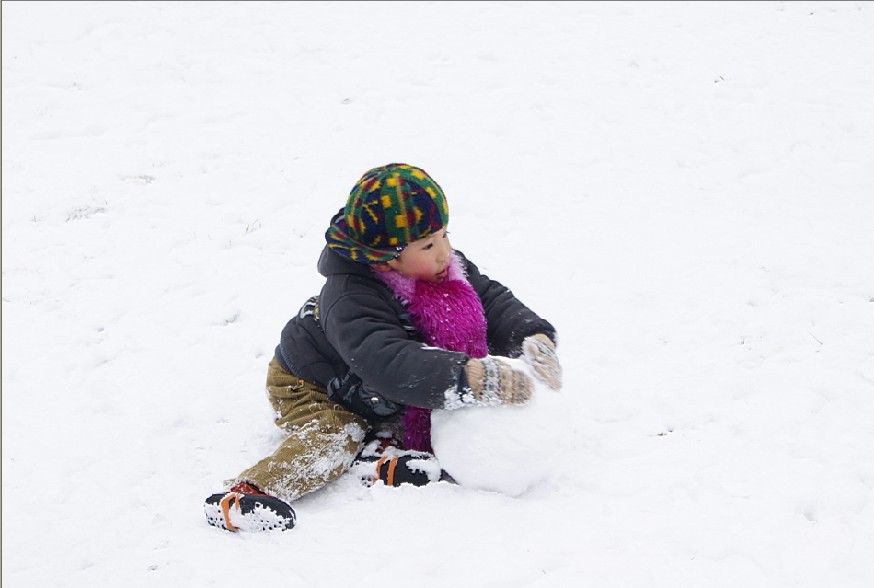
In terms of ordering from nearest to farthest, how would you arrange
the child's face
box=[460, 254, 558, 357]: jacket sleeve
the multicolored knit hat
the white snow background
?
the white snow background
the multicolored knit hat
the child's face
box=[460, 254, 558, 357]: jacket sleeve

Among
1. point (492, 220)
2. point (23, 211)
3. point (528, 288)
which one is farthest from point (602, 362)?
point (23, 211)

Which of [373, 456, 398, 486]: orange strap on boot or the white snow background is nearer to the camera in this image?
the white snow background

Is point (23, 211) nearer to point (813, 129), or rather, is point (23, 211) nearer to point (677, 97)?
point (677, 97)

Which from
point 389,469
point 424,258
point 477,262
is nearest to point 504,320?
point 424,258

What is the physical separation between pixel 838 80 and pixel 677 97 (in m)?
1.38

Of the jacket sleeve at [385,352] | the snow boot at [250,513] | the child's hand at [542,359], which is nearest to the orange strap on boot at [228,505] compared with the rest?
the snow boot at [250,513]

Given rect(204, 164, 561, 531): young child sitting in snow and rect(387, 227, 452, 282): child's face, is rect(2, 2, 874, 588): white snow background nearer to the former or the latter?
rect(204, 164, 561, 531): young child sitting in snow

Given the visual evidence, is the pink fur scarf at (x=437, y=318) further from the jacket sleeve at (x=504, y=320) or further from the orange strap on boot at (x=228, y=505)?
the orange strap on boot at (x=228, y=505)

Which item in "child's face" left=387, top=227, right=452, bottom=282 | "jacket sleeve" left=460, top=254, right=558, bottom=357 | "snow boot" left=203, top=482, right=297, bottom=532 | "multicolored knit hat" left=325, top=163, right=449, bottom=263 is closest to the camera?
"snow boot" left=203, top=482, right=297, bottom=532

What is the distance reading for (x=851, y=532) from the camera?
8.50 feet

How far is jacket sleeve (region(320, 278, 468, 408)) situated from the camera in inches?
112

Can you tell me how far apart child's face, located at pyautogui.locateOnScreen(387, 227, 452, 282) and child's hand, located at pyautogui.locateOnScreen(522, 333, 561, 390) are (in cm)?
47

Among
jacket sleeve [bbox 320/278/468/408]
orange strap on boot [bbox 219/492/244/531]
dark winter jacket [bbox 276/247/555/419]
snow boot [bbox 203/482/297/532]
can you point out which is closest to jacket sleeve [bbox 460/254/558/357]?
dark winter jacket [bbox 276/247/555/419]

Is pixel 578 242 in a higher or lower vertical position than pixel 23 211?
lower
